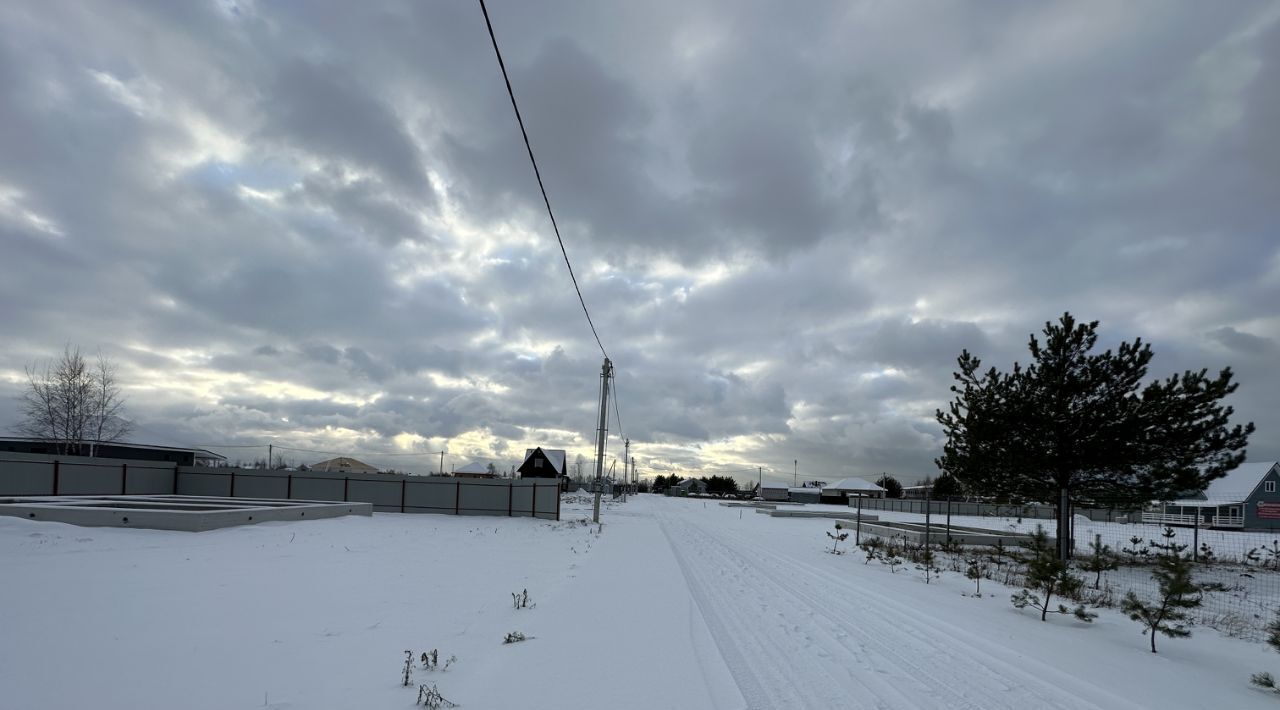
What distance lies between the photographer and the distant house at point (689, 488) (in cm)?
14844

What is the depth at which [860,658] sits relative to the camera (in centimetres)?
703

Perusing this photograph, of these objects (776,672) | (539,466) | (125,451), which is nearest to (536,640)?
(776,672)

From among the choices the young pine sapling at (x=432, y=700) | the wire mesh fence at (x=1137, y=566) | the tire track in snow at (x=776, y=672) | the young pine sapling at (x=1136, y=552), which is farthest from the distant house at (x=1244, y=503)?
the young pine sapling at (x=432, y=700)

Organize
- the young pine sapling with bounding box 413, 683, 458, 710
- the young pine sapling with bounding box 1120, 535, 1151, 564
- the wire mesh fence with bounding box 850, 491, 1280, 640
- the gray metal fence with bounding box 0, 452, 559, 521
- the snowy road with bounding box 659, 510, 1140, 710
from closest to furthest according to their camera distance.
→ the young pine sapling with bounding box 413, 683, 458, 710
the snowy road with bounding box 659, 510, 1140, 710
the wire mesh fence with bounding box 850, 491, 1280, 640
the young pine sapling with bounding box 1120, 535, 1151, 564
the gray metal fence with bounding box 0, 452, 559, 521

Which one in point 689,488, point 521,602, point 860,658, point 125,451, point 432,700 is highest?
point 432,700

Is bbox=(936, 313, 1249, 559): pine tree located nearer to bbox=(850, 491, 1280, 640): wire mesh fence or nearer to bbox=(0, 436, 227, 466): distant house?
bbox=(850, 491, 1280, 640): wire mesh fence

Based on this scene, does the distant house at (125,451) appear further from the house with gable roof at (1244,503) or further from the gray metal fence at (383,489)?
the house with gable roof at (1244,503)

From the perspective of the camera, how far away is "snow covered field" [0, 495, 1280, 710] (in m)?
5.50

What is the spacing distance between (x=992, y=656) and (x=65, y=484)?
105 ft

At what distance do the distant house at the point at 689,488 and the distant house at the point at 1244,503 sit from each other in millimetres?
97824

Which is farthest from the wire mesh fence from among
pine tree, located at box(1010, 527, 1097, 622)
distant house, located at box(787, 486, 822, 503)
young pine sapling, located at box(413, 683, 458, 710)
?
distant house, located at box(787, 486, 822, 503)

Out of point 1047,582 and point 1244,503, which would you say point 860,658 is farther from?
point 1244,503

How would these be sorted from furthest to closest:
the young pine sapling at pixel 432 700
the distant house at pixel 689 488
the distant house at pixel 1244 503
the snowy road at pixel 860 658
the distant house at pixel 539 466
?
1. the distant house at pixel 689 488
2. the distant house at pixel 539 466
3. the distant house at pixel 1244 503
4. the snowy road at pixel 860 658
5. the young pine sapling at pixel 432 700

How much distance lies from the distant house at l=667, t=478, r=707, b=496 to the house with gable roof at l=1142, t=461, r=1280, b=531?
9763cm
